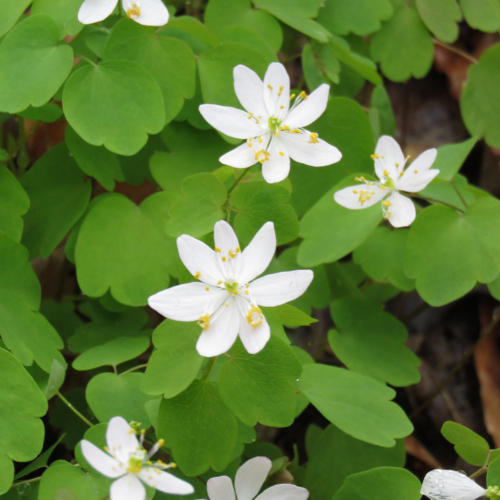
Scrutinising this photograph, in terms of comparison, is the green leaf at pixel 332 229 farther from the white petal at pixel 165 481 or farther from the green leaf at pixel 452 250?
the white petal at pixel 165 481

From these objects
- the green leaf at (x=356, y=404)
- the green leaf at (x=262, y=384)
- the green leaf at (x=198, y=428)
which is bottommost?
the green leaf at (x=356, y=404)

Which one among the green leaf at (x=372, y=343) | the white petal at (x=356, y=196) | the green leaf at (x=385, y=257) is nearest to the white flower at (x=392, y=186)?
the white petal at (x=356, y=196)

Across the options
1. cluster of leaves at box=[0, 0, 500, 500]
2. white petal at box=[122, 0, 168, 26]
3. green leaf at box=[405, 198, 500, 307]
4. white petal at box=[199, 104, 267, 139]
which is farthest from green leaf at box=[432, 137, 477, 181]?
white petal at box=[122, 0, 168, 26]

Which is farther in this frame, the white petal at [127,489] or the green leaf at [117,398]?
the green leaf at [117,398]

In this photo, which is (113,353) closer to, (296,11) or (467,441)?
(467,441)

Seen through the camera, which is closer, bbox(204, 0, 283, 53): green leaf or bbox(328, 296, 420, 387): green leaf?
bbox(328, 296, 420, 387): green leaf

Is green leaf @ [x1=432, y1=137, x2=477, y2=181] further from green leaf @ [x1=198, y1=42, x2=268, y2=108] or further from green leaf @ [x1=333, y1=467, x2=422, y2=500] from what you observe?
green leaf @ [x1=333, y1=467, x2=422, y2=500]

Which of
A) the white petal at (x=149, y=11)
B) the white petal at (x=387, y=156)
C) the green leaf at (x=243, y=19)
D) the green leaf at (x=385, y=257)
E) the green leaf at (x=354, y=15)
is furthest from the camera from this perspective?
the green leaf at (x=354, y=15)

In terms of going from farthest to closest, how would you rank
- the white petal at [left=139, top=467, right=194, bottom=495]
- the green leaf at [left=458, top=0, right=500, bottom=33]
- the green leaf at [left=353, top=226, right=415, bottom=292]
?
1. the green leaf at [left=458, top=0, right=500, bottom=33]
2. the green leaf at [left=353, top=226, right=415, bottom=292]
3. the white petal at [left=139, top=467, right=194, bottom=495]
